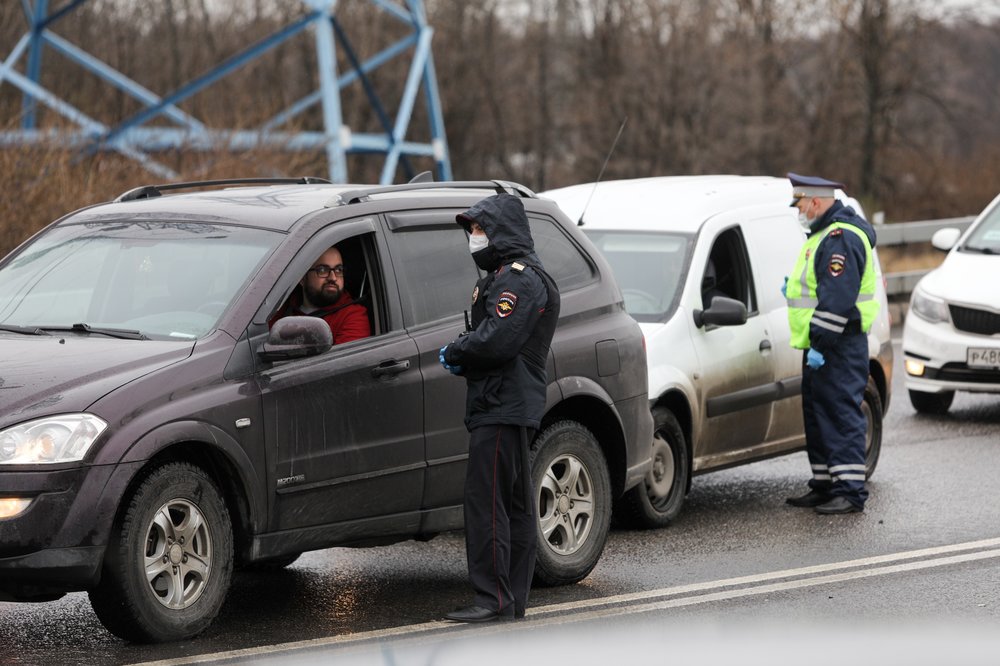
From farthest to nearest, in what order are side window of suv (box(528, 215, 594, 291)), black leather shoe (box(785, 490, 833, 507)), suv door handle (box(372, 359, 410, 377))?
1. black leather shoe (box(785, 490, 833, 507))
2. side window of suv (box(528, 215, 594, 291))
3. suv door handle (box(372, 359, 410, 377))

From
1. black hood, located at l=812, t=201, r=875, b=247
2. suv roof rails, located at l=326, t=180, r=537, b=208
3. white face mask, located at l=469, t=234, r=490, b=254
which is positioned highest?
suv roof rails, located at l=326, t=180, r=537, b=208

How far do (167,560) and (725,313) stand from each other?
3.87 m

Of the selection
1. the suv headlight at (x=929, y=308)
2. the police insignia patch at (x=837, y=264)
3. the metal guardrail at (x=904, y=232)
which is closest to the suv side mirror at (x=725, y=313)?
the police insignia patch at (x=837, y=264)

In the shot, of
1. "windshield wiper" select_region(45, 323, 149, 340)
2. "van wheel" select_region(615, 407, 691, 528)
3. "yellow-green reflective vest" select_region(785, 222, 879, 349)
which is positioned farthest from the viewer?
"yellow-green reflective vest" select_region(785, 222, 879, 349)

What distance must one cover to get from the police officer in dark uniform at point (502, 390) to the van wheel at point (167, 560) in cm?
101

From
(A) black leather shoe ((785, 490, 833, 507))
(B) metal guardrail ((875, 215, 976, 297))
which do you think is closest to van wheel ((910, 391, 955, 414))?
(A) black leather shoe ((785, 490, 833, 507))

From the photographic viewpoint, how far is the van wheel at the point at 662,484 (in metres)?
8.68

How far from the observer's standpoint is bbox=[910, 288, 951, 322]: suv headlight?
12.3 meters

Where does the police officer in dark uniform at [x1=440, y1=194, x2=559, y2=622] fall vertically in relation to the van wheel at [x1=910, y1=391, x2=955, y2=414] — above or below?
above

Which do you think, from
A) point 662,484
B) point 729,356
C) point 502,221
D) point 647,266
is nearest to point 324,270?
point 502,221

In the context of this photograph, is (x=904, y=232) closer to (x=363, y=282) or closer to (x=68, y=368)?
(x=363, y=282)

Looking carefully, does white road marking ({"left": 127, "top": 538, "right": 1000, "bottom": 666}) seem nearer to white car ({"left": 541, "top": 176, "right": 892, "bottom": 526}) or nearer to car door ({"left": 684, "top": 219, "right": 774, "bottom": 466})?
white car ({"left": 541, "top": 176, "right": 892, "bottom": 526})

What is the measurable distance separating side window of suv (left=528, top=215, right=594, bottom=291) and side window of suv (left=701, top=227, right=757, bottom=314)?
6.34 ft

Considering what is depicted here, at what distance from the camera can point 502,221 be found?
6.39 m
